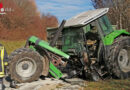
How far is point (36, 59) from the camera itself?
19.7 feet

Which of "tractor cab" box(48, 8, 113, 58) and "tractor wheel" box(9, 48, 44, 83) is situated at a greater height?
"tractor cab" box(48, 8, 113, 58)

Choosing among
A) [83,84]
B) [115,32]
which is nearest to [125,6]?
[115,32]

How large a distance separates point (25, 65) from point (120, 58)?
3291mm

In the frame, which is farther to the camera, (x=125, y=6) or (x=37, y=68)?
(x=125, y=6)

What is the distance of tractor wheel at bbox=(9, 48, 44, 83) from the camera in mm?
5711

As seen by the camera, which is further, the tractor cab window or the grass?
the tractor cab window

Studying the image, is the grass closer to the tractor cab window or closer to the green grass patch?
the tractor cab window

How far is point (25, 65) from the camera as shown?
19.5ft

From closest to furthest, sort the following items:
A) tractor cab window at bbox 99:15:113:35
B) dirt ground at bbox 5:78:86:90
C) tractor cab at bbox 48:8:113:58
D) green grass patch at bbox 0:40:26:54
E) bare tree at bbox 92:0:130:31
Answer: dirt ground at bbox 5:78:86:90
tractor cab at bbox 48:8:113:58
tractor cab window at bbox 99:15:113:35
bare tree at bbox 92:0:130:31
green grass patch at bbox 0:40:26:54

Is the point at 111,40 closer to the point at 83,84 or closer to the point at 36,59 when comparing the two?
the point at 83,84

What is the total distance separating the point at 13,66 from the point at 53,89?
140cm

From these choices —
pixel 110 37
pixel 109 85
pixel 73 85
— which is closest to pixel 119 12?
pixel 110 37

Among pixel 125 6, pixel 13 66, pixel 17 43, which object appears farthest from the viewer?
pixel 17 43

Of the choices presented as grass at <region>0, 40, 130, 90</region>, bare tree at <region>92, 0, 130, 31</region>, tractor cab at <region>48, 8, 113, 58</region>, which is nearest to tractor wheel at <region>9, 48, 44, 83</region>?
tractor cab at <region>48, 8, 113, 58</region>
